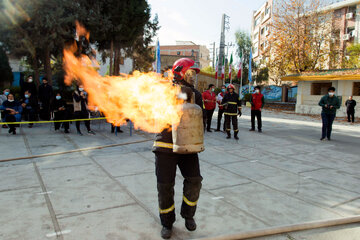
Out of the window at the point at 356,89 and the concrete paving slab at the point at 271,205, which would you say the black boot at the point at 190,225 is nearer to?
the concrete paving slab at the point at 271,205

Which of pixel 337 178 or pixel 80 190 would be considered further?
pixel 337 178

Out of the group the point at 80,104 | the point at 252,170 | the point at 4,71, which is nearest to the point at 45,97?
→ the point at 80,104

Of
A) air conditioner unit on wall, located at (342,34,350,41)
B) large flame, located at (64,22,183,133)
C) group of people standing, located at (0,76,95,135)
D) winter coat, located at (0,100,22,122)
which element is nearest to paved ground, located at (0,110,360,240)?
large flame, located at (64,22,183,133)

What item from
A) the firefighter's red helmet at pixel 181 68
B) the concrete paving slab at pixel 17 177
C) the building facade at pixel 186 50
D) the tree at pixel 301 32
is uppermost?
the building facade at pixel 186 50

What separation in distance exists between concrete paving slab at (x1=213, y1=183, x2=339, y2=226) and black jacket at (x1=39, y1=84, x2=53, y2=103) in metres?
9.69

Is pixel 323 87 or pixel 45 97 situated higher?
pixel 323 87

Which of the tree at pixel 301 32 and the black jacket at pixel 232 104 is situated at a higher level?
the tree at pixel 301 32

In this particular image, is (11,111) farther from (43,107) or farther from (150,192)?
(150,192)

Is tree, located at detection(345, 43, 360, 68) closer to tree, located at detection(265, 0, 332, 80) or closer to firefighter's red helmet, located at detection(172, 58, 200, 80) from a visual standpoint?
tree, located at detection(265, 0, 332, 80)

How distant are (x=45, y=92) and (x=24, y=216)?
30.4 feet

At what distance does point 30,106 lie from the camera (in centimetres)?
1165

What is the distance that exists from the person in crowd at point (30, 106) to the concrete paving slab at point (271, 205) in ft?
32.5

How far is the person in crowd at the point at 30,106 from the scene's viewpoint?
11469mm

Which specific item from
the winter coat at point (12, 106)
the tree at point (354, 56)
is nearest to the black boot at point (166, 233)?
the winter coat at point (12, 106)
